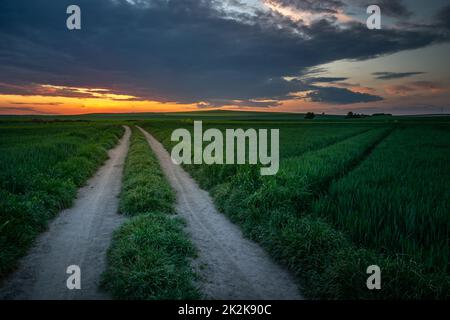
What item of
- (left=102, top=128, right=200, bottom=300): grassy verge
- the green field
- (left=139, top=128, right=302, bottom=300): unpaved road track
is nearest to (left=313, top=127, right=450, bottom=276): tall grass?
the green field

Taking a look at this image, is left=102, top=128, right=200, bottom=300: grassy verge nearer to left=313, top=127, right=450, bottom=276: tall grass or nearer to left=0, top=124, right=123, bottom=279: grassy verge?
left=0, top=124, right=123, bottom=279: grassy verge

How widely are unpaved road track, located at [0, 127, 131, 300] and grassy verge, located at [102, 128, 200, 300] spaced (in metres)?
0.29

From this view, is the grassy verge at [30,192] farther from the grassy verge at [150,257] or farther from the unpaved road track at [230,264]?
the unpaved road track at [230,264]

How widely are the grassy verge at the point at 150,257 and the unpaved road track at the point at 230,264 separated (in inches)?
13.3

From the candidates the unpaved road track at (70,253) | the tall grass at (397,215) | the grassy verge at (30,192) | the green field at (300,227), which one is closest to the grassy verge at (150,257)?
the green field at (300,227)

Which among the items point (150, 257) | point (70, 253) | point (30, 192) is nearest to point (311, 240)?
point (150, 257)

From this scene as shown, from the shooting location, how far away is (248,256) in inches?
233

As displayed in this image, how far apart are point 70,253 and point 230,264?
332cm

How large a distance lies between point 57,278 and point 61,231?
7.78 feet

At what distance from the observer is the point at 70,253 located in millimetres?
5773

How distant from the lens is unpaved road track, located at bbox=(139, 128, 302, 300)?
4672 mm

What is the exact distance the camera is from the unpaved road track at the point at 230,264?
15.3 ft
